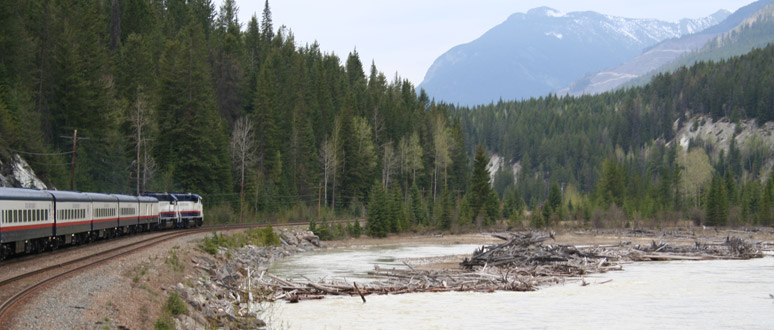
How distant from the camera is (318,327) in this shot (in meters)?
23.5

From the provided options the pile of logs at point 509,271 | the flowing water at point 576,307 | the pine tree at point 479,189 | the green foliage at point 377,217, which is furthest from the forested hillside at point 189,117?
the flowing water at point 576,307

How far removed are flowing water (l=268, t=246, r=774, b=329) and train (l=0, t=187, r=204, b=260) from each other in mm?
10760

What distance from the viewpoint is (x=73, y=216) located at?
35688mm

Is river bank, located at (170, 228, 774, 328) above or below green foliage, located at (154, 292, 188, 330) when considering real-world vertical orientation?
below

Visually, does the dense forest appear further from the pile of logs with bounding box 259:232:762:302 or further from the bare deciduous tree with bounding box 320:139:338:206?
the pile of logs with bounding box 259:232:762:302

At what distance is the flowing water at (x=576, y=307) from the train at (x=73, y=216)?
35.3 ft

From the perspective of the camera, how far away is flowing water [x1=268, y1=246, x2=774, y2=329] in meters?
24.9

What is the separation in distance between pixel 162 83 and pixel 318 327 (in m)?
58.2

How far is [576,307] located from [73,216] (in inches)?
994

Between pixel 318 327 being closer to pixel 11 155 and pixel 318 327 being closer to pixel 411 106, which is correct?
pixel 11 155

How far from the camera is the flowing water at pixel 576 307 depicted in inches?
979

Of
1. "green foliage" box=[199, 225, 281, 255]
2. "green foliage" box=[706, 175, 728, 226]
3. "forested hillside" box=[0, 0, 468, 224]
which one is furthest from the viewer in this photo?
"green foliage" box=[706, 175, 728, 226]

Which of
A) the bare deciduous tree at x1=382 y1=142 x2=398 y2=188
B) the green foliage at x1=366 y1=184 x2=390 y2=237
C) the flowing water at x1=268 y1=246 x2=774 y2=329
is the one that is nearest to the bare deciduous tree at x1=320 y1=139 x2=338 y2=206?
the bare deciduous tree at x1=382 y1=142 x2=398 y2=188

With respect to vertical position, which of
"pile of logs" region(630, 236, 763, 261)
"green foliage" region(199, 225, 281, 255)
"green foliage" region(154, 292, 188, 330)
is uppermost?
"green foliage" region(199, 225, 281, 255)
